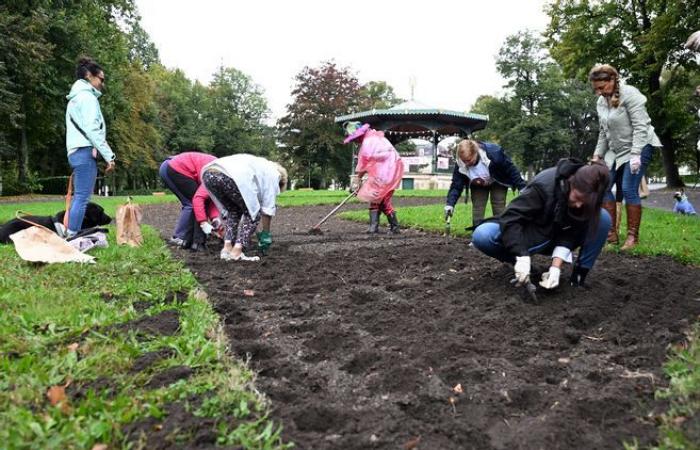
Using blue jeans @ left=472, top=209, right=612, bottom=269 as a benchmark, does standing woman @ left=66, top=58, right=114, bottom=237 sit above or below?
above

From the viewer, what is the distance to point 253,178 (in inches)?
211

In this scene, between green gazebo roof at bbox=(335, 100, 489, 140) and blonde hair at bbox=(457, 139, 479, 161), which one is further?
green gazebo roof at bbox=(335, 100, 489, 140)

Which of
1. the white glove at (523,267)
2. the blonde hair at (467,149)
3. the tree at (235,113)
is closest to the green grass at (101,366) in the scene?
the white glove at (523,267)

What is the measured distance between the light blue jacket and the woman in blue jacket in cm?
386

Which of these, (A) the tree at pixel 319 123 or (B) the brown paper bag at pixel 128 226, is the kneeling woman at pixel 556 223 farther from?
(A) the tree at pixel 319 123

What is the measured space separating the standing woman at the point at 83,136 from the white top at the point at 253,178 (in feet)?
4.25

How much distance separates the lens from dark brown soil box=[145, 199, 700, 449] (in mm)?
2109

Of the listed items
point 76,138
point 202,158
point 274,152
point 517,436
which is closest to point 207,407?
point 517,436

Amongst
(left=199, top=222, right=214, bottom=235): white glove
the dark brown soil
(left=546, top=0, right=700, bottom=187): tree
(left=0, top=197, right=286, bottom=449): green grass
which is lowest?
the dark brown soil

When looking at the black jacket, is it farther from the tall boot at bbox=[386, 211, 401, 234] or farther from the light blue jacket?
the tall boot at bbox=[386, 211, 401, 234]

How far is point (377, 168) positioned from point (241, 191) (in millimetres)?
3618

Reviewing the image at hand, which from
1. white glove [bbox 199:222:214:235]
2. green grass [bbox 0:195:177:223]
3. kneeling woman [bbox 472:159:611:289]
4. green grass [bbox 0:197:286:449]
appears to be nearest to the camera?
green grass [bbox 0:197:286:449]

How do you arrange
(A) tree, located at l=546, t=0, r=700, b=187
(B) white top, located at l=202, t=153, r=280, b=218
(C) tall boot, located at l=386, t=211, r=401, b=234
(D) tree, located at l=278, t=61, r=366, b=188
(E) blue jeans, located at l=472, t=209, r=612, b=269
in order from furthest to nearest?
(D) tree, located at l=278, t=61, r=366, b=188 → (A) tree, located at l=546, t=0, r=700, b=187 → (C) tall boot, located at l=386, t=211, r=401, b=234 → (B) white top, located at l=202, t=153, r=280, b=218 → (E) blue jeans, located at l=472, t=209, r=612, b=269

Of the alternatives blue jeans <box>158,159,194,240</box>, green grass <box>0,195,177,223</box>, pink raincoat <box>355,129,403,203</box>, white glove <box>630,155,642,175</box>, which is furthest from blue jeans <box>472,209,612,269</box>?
green grass <box>0,195,177,223</box>
